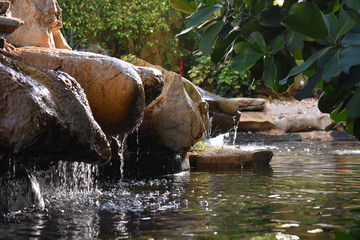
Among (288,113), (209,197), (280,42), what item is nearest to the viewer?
(280,42)

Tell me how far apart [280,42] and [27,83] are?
247cm

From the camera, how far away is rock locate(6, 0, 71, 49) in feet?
25.9

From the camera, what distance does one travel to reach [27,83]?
405cm

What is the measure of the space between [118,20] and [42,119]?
18206 millimetres

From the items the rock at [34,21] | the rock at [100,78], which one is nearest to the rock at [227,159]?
the rock at [100,78]

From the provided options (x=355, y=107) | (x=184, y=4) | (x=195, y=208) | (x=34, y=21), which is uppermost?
(x=34, y=21)

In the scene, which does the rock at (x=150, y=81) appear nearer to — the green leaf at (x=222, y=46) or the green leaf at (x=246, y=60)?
the green leaf at (x=222, y=46)

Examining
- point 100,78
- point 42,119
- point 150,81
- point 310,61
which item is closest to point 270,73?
point 310,61

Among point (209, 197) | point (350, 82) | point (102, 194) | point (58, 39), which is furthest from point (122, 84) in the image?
point (350, 82)

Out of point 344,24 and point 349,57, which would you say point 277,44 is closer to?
point 344,24

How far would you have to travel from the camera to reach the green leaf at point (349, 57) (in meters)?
1.50

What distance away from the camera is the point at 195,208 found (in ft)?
15.5

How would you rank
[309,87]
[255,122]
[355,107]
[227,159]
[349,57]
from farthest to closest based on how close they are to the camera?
1. [255,122]
2. [227,159]
3. [309,87]
4. [355,107]
5. [349,57]

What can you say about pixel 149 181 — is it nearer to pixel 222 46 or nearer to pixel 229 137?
pixel 222 46
